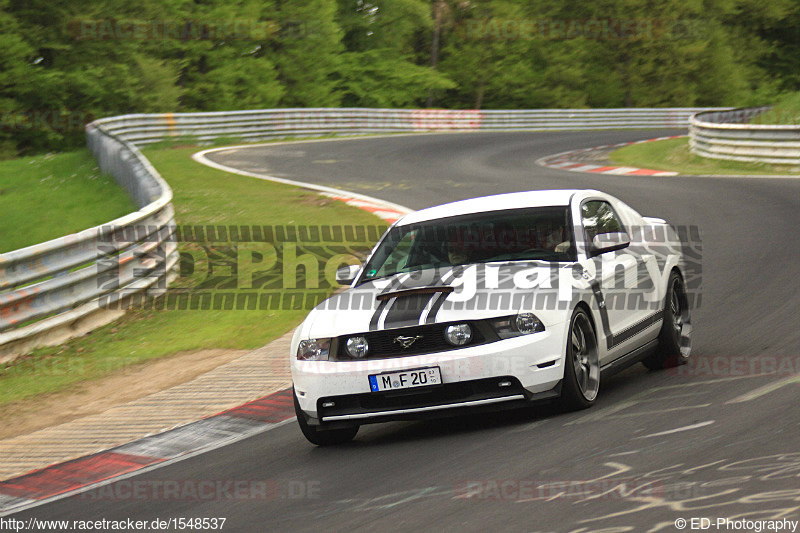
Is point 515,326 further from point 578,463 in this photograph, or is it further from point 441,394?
point 578,463

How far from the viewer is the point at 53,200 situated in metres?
19.5

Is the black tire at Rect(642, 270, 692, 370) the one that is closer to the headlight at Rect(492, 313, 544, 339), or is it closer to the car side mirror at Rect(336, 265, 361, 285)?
the headlight at Rect(492, 313, 544, 339)

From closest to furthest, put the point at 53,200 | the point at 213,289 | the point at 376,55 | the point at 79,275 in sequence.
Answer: the point at 79,275 < the point at 213,289 < the point at 53,200 < the point at 376,55

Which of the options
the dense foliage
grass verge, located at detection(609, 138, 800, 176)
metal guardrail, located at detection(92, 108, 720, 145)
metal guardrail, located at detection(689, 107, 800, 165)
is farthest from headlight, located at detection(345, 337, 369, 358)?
the dense foliage

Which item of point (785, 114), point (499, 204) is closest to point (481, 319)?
point (499, 204)

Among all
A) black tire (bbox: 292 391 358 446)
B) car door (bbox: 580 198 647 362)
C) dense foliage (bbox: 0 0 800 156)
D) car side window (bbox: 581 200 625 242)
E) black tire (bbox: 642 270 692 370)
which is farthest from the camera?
dense foliage (bbox: 0 0 800 156)

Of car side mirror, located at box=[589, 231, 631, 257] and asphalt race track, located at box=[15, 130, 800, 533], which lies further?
car side mirror, located at box=[589, 231, 631, 257]

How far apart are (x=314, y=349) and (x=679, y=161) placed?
2206 centimetres

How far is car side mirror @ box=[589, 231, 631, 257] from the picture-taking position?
7469mm

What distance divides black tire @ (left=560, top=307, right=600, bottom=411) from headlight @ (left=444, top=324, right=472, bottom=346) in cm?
64

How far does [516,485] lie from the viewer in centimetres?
551

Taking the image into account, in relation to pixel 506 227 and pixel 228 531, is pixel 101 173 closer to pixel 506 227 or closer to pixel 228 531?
pixel 506 227

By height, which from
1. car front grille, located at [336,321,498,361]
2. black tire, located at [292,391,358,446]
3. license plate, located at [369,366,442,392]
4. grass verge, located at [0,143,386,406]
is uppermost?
car front grille, located at [336,321,498,361]

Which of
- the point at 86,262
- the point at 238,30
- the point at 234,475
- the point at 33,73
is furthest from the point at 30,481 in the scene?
the point at 238,30
